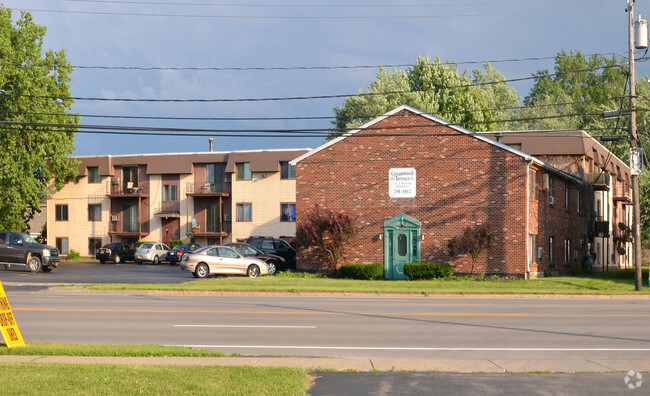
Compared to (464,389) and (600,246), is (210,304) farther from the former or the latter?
(600,246)

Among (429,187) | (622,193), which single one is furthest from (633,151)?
(622,193)

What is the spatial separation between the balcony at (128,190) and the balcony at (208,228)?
5.17m

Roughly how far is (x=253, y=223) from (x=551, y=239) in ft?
90.1

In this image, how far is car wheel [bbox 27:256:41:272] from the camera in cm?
3950

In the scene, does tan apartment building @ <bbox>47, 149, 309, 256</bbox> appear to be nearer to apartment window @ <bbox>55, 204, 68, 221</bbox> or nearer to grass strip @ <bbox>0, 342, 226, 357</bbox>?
apartment window @ <bbox>55, 204, 68, 221</bbox>

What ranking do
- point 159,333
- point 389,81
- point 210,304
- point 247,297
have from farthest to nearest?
1. point 389,81
2. point 247,297
3. point 210,304
4. point 159,333

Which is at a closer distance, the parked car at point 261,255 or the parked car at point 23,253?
the parked car at point 261,255

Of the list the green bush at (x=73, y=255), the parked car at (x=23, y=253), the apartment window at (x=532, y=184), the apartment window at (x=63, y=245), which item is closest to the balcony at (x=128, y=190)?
the green bush at (x=73, y=255)

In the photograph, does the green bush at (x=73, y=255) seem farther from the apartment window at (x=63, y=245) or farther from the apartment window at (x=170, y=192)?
the apartment window at (x=170, y=192)

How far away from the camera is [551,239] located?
4044 centimetres

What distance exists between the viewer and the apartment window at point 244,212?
61562 millimetres

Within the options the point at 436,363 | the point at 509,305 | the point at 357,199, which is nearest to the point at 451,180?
the point at 357,199

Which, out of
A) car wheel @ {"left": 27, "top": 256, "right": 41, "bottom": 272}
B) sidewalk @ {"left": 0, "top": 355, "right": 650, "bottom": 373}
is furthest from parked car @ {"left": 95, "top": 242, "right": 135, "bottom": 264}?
sidewalk @ {"left": 0, "top": 355, "right": 650, "bottom": 373}

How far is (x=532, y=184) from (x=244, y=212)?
29942mm
